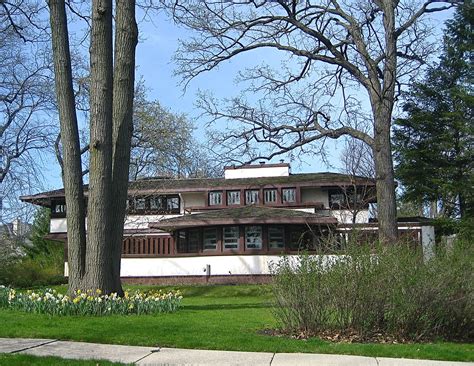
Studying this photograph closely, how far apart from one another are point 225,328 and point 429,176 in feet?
94.5

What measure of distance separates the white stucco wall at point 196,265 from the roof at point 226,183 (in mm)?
4654

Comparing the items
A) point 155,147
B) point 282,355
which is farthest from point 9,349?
point 155,147

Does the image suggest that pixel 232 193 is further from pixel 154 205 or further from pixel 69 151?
pixel 69 151

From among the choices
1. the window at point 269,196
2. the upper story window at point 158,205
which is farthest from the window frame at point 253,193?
the upper story window at point 158,205

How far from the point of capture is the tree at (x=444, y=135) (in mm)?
35562

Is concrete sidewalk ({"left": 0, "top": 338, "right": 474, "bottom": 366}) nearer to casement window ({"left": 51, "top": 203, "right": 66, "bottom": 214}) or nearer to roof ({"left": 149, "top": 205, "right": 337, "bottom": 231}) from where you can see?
roof ({"left": 149, "top": 205, "right": 337, "bottom": 231})

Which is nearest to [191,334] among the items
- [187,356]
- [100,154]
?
[187,356]

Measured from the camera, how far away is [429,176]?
3722cm

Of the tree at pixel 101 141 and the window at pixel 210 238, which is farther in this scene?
the window at pixel 210 238

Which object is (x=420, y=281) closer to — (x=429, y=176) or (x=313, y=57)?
(x=313, y=57)

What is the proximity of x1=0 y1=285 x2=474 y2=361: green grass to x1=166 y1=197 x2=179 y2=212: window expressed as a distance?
91.2ft

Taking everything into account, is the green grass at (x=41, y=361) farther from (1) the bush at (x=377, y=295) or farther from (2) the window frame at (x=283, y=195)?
(2) the window frame at (x=283, y=195)

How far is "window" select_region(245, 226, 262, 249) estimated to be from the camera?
32.8m

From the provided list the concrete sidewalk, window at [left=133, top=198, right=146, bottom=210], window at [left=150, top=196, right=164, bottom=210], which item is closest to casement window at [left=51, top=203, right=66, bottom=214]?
window at [left=133, top=198, right=146, bottom=210]
